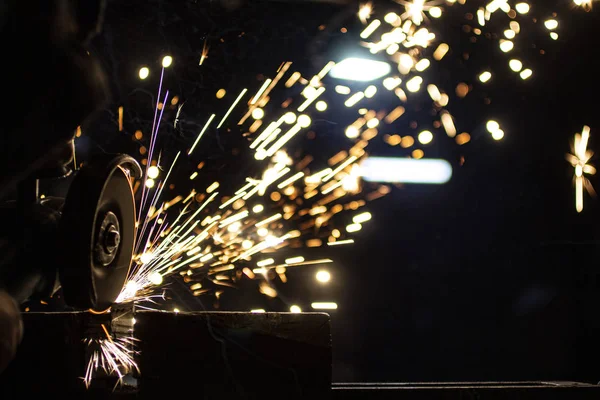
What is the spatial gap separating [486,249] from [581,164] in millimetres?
1193

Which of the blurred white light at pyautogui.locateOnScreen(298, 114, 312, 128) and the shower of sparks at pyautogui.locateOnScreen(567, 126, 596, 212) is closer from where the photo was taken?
the blurred white light at pyautogui.locateOnScreen(298, 114, 312, 128)

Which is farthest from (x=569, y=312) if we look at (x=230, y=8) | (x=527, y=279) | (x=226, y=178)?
(x=230, y=8)

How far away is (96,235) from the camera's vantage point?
5.07ft

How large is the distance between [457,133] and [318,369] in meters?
3.63

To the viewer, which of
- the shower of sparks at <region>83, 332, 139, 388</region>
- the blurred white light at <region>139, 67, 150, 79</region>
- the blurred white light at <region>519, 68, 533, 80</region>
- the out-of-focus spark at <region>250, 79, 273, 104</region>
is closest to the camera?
the shower of sparks at <region>83, 332, 139, 388</region>

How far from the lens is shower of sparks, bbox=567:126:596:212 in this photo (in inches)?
185

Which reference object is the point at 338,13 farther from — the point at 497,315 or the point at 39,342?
the point at 39,342

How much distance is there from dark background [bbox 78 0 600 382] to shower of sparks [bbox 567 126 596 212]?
0.06 m

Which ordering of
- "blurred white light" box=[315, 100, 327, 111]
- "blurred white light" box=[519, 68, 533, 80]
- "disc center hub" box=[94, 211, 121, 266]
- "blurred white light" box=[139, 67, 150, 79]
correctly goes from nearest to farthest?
"disc center hub" box=[94, 211, 121, 266], "blurred white light" box=[139, 67, 150, 79], "blurred white light" box=[315, 100, 327, 111], "blurred white light" box=[519, 68, 533, 80]

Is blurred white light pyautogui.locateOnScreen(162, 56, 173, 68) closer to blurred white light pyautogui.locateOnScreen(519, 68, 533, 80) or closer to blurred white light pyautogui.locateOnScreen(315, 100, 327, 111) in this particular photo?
blurred white light pyautogui.locateOnScreen(315, 100, 327, 111)

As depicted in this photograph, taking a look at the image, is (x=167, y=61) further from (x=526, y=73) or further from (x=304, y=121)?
(x=526, y=73)

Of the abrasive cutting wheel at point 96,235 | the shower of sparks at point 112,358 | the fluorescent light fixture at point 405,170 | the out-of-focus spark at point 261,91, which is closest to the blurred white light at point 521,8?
the fluorescent light fixture at point 405,170

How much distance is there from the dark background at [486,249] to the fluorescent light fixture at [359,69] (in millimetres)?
337

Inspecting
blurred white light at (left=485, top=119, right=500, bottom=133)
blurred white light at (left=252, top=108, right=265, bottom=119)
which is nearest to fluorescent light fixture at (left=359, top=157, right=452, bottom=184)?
blurred white light at (left=485, top=119, right=500, bottom=133)
